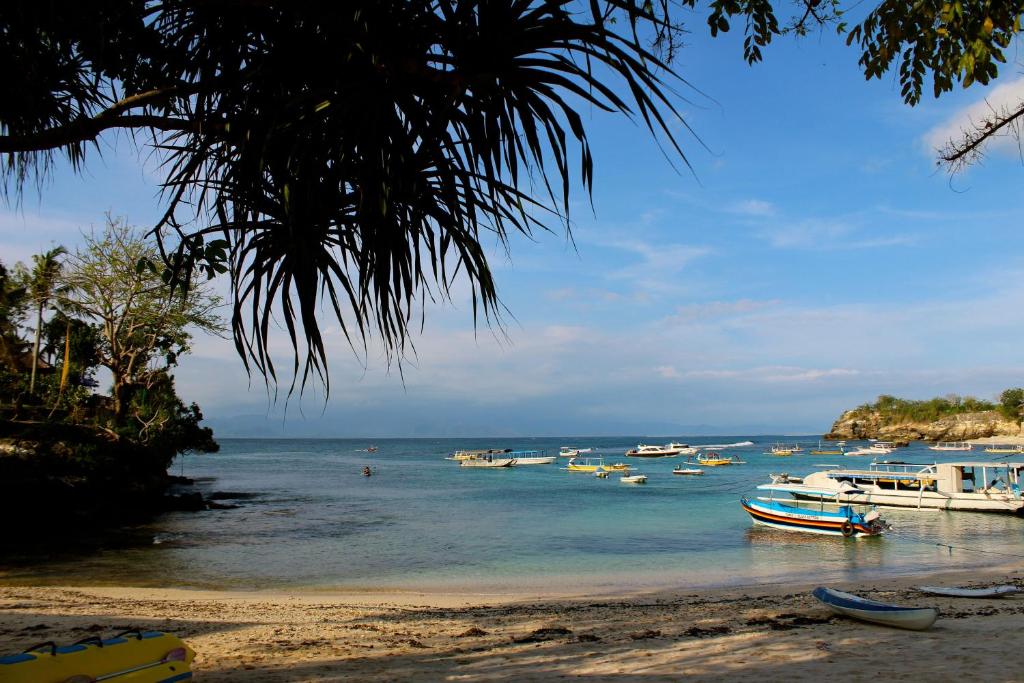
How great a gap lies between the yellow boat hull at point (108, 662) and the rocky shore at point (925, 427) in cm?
11504

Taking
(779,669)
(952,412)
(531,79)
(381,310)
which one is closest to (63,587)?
(779,669)

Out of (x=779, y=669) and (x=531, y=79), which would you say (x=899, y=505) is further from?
(x=531, y=79)

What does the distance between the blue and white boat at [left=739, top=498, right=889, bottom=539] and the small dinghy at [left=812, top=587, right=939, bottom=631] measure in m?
12.7

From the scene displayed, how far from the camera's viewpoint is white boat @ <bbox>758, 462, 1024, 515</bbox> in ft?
85.2

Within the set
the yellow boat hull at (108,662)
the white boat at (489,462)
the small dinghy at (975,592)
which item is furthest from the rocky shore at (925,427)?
the yellow boat hull at (108,662)

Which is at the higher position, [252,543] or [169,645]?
[169,645]

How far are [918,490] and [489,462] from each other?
42152mm

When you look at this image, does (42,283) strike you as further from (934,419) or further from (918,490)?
(934,419)

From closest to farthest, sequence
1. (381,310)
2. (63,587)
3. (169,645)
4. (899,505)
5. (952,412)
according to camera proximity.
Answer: (381,310) → (169,645) → (63,587) → (899,505) → (952,412)

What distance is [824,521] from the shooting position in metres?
20.6

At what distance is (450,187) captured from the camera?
266cm

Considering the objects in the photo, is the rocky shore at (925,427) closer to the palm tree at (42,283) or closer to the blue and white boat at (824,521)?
the blue and white boat at (824,521)

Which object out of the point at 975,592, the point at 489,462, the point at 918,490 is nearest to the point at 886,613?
the point at 975,592

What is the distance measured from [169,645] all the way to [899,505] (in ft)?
99.2
